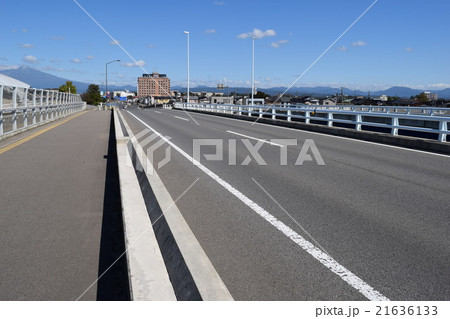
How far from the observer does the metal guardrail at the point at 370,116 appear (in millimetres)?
14575

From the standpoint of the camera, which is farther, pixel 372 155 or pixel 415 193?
pixel 372 155

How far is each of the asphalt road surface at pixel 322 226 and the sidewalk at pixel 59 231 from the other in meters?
1.07

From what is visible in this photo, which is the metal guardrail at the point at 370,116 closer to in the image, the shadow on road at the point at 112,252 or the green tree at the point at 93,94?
the shadow on road at the point at 112,252

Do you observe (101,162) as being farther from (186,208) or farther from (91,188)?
→ (186,208)

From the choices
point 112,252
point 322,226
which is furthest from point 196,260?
point 322,226

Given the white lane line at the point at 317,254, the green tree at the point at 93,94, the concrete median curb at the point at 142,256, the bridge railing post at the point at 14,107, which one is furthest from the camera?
the green tree at the point at 93,94

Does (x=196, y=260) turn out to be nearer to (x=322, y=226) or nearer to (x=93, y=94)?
(x=322, y=226)

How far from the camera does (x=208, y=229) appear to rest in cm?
527

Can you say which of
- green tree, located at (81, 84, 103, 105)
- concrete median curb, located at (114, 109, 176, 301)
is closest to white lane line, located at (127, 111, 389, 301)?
concrete median curb, located at (114, 109, 176, 301)

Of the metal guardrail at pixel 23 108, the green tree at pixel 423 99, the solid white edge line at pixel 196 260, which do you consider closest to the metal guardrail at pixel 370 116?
the solid white edge line at pixel 196 260

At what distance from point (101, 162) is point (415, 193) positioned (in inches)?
296
